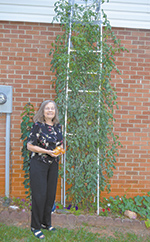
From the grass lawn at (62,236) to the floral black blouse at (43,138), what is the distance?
3.13ft

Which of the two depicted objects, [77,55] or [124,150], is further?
[124,150]

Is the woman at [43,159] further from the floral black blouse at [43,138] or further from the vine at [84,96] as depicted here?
the vine at [84,96]

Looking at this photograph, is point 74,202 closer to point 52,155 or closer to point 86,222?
point 86,222

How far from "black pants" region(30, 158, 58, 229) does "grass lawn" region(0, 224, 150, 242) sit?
182 mm

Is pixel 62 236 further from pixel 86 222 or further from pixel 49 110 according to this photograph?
pixel 49 110

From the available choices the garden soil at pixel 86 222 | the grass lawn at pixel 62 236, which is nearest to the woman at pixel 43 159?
the grass lawn at pixel 62 236

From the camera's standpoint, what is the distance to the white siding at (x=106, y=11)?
12.2 feet

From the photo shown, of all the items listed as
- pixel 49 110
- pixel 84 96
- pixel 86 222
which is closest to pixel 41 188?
pixel 49 110

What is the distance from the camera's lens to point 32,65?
3.80 metres

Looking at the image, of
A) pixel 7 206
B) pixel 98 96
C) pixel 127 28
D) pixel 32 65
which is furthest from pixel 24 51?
pixel 7 206

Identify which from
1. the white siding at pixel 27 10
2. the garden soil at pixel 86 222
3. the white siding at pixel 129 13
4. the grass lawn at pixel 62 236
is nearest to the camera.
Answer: the grass lawn at pixel 62 236

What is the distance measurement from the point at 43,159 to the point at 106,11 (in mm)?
2620

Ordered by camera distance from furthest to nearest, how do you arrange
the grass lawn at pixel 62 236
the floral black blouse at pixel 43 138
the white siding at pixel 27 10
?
the white siding at pixel 27 10, the grass lawn at pixel 62 236, the floral black blouse at pixel 43 138

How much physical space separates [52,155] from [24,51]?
6.42 feet
